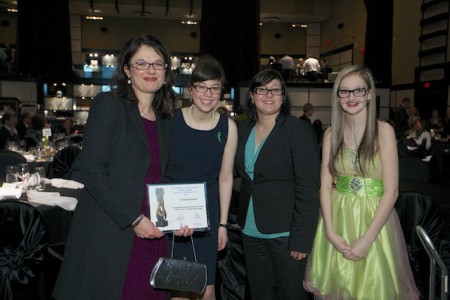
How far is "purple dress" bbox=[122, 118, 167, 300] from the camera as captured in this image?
6.00 feet

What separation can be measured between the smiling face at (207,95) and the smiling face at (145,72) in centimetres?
29

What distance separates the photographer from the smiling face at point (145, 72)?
1.82 metres

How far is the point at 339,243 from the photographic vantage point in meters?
2.06

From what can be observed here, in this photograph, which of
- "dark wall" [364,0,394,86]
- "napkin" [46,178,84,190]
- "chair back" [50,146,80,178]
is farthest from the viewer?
"dark wall" [364,0,394,86]

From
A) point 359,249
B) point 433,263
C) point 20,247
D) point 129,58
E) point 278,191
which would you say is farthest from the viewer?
point 20,247

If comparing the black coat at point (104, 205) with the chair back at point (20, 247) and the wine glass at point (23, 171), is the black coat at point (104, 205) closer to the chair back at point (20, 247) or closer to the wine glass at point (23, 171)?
the chair back at point (20, 247)

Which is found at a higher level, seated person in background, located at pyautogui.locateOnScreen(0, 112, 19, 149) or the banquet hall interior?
the banquet hall interior

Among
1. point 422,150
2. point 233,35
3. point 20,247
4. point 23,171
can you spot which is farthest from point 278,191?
point 233,35

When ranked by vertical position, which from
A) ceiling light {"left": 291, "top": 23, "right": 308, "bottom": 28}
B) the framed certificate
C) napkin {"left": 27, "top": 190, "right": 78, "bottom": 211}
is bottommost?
napkin {"left": 27, "top": 190, "right": 78, "bottom": 211}

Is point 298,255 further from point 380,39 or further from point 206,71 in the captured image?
point 380,39

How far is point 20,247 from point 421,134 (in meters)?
6.90

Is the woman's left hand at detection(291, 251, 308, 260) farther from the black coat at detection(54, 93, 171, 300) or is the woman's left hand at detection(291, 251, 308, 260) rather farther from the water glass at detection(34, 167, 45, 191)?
the water glass at detection(34, 167, 45, 191)

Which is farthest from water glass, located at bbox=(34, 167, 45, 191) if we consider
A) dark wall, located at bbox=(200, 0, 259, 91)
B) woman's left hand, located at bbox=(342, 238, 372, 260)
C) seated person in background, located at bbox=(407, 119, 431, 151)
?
dark wall, located at bbox=(200, 0, 259, 91)

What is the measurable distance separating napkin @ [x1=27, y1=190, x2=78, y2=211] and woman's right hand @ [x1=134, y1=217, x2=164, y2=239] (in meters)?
1.50
